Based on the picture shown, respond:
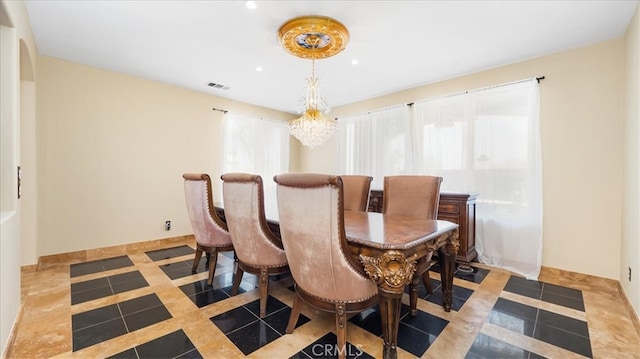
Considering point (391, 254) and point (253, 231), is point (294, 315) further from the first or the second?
point (391, 254)

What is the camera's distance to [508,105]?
10.4ft

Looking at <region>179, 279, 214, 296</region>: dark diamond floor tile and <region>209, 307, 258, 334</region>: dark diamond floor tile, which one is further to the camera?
<region>179, 279, 214, 296</region>: dark diamond floor tile

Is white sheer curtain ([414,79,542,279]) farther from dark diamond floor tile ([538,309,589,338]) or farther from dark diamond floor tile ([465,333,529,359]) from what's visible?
dark diamond floor tile ([465,333,529,359])

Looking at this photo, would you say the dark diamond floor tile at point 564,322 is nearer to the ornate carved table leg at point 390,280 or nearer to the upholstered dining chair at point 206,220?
the ornate carved table leg at point 390,280

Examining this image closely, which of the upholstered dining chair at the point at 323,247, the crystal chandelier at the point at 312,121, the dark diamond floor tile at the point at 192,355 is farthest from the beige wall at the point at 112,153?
the upholstered dining chair at the point at 323,247

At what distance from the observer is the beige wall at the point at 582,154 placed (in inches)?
102

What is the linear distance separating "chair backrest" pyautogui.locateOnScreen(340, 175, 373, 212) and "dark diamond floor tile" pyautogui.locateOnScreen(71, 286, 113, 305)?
96.1 inches

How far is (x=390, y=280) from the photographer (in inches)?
54.9

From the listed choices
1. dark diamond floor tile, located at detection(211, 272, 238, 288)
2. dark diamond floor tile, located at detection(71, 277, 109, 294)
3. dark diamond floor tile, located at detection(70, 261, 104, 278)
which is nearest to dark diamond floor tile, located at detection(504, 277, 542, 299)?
dark diamond floor tile, located at detection(211, 272, 238, 288)

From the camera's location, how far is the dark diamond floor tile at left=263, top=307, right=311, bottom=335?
1.89 m

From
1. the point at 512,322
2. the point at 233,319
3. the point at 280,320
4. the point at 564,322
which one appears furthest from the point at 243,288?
the point at 564,322

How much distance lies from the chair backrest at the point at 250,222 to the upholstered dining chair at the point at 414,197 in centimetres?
127

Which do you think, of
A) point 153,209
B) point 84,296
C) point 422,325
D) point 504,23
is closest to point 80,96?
point 153,209

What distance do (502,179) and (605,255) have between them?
1.14 metres
